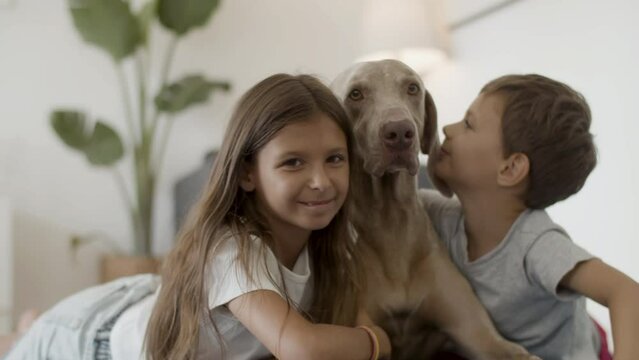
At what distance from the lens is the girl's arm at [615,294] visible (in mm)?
934

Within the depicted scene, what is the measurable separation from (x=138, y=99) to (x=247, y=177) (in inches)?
102

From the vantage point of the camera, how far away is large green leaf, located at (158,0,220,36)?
3.23 meters

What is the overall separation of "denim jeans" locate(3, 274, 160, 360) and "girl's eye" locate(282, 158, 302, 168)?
60 cm

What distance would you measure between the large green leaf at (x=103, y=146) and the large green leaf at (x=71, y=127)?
0.12 ft

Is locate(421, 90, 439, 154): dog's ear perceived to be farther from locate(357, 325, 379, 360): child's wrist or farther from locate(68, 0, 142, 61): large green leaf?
locate(68, 0, 142, 61): large green leaf

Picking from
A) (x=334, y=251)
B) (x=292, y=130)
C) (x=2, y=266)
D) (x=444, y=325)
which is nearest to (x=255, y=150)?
(x=292, y=130)

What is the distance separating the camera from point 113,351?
1322 millimetres

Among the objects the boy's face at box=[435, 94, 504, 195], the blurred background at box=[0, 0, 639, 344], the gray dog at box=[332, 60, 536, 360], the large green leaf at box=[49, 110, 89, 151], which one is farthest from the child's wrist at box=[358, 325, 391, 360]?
the large green leaf at box=[49, 110, 89, 151]

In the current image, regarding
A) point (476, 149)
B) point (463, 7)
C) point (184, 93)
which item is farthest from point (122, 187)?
point (476, 149)

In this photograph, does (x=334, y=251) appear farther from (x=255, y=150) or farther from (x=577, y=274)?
(x=577, y=274)

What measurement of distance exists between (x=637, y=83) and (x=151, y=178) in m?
2.16

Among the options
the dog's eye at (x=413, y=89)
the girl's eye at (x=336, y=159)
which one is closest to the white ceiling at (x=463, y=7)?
the dog's eye at (x=413, y=89)

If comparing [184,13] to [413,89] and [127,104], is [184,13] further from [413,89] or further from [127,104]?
[413,89]

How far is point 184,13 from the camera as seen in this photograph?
325 centimetres
